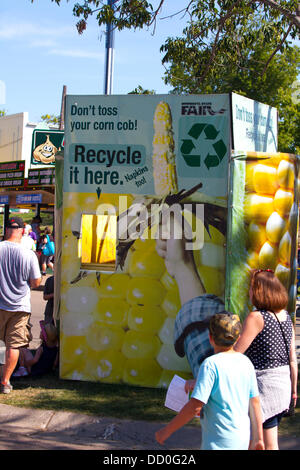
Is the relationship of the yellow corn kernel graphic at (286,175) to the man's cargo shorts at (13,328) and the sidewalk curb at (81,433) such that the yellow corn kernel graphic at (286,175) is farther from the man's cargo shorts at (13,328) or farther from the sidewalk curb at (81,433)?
the man's cargo shorts at (13,328)

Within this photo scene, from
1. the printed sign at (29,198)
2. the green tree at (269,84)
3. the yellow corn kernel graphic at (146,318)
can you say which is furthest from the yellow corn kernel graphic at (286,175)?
the printed sign at (29,198)

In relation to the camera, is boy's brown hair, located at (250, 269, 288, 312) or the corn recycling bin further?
the corn recycling bin

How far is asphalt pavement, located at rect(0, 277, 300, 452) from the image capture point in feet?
16.4

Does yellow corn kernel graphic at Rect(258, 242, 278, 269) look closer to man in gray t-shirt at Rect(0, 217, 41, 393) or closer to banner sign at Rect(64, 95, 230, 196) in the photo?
banner sign at Rect(64, 95, 230, 196)

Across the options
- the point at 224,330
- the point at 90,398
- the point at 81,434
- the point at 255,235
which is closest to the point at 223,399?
the point at 224,330

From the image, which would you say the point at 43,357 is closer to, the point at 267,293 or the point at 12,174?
the point at 267,293

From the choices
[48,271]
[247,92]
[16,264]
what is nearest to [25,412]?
[16,264]

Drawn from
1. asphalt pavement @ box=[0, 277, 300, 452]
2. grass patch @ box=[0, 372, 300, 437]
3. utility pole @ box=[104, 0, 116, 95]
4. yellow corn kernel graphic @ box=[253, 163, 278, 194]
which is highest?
utility pole @ box=[104, 0, 116, 95]

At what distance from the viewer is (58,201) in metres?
7.10

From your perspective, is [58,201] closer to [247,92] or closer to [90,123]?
[90,123]

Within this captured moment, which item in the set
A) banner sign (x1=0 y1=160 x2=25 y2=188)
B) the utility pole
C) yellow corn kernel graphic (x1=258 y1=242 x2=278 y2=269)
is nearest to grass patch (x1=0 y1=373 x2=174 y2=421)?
yellow corn kernel graphic (x1=258 y1=242 x2=278 y2=269)

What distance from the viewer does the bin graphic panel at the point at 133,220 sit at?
639 cm

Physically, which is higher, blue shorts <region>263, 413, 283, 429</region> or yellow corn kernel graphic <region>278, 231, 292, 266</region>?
yellow corn kernel graphic <region>278, 231, 292, 266</region>

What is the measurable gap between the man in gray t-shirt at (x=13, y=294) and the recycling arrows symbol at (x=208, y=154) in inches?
80.1
